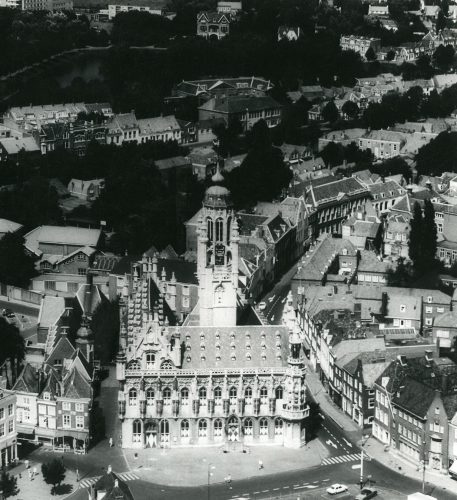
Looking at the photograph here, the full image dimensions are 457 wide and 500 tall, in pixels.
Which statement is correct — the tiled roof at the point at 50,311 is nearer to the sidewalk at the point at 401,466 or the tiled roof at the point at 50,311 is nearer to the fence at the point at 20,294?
the fence at the point at 20,294

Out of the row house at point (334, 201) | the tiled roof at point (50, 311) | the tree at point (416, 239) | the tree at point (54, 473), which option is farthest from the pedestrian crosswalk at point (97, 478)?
the row house at point (334, 201)

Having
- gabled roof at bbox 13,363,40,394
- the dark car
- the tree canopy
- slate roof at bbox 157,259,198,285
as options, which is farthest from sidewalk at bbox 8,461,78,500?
the tree canopy

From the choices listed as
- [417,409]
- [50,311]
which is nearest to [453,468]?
[417,409]

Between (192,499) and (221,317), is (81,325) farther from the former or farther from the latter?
(192,499)

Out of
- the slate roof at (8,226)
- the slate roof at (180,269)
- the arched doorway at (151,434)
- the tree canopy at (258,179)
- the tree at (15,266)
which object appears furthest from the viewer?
the tree canopy at (258,179)

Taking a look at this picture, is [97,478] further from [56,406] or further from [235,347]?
[235,347]

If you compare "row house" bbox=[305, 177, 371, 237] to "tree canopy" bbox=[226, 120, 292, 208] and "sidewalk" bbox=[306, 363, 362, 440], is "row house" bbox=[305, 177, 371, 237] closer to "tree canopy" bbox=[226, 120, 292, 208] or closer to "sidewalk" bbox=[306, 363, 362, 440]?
"tree canopy" bbox=[226, 120, 292, 208]
